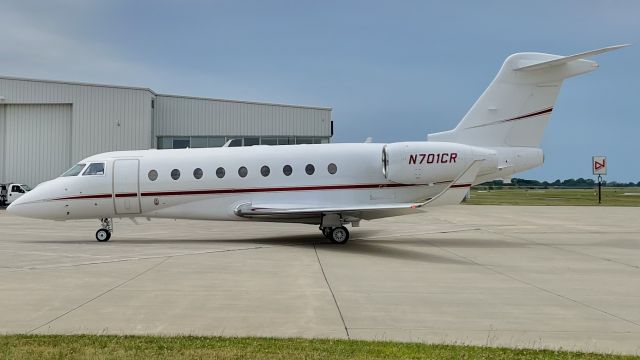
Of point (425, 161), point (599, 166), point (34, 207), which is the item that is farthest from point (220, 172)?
point (599, 166)

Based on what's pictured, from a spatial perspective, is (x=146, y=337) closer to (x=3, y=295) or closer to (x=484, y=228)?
(x=3, y=295)

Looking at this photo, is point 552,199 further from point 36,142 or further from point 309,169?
point 309,169

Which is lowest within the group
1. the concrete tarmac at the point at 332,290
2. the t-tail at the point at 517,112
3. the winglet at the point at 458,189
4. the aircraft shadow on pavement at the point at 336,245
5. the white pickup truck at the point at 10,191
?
the aircraft shadow on pavement at the point at 336,245

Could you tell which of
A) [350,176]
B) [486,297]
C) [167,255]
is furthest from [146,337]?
[350,176]

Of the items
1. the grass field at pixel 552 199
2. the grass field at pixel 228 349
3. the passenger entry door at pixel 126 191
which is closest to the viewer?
the grass field at pixel 228 349

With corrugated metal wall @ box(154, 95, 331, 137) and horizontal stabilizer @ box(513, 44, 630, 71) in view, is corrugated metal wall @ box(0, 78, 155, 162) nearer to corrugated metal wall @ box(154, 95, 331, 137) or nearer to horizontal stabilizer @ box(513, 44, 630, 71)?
corrugated metal wall @ box(154, 95, 331, 137)

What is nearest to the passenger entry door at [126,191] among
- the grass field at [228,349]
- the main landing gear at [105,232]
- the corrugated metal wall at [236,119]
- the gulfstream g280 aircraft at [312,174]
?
the gulfstream g280 aircraft at [312,174]

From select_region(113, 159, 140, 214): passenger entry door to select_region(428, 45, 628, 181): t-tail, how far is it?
1017cm

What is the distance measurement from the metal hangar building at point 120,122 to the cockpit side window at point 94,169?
59.8 ft

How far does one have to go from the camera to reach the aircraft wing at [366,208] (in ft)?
44.7

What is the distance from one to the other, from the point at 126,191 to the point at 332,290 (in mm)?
9497

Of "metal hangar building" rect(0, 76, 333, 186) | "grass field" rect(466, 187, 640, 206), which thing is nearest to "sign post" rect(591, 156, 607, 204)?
"grass field" rect(466, 187, 640, 206)

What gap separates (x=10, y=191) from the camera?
34.6 m

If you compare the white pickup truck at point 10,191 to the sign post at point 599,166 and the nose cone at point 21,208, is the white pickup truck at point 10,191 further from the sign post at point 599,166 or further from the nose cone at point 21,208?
the sign post at point 599,166
